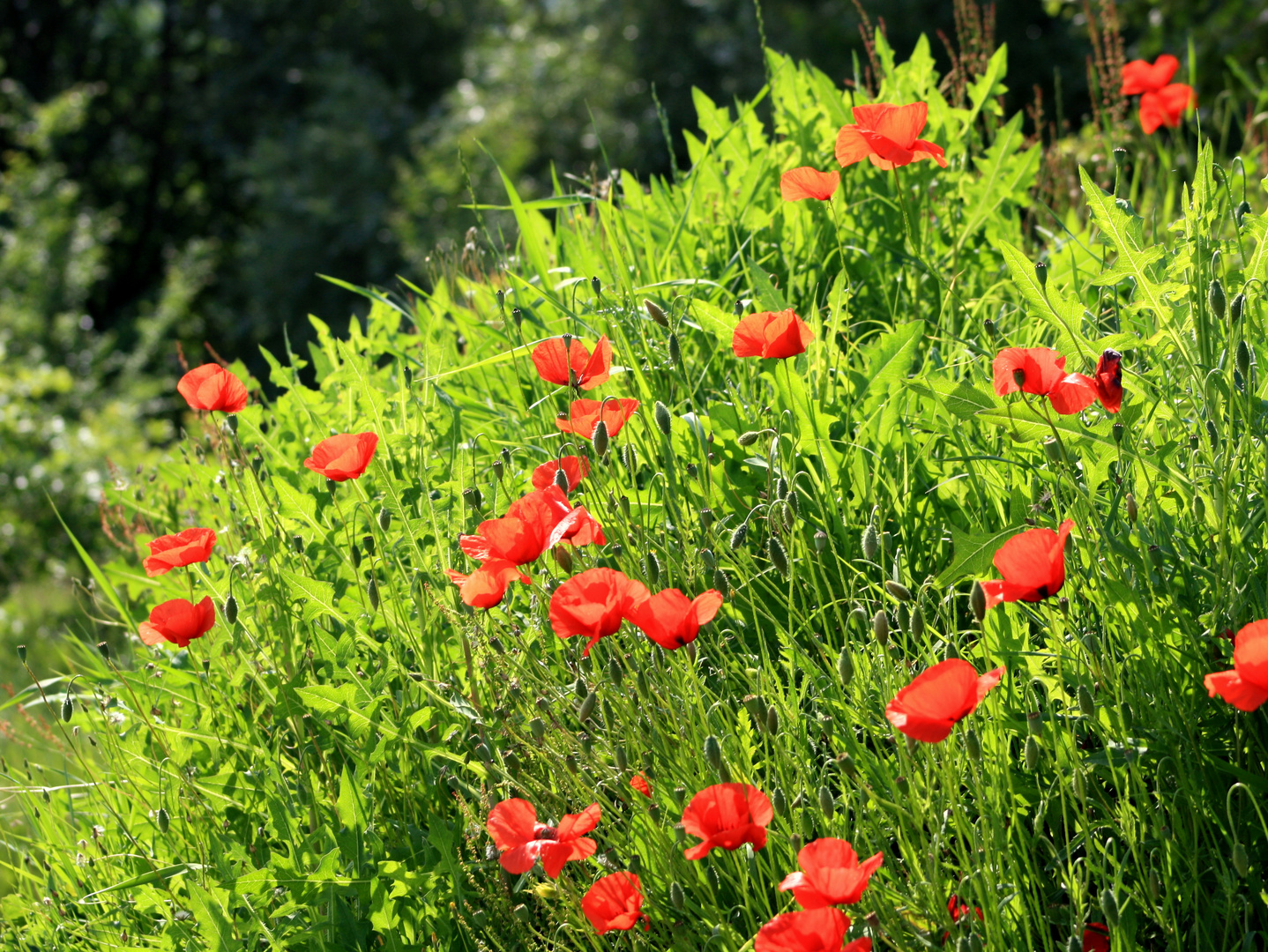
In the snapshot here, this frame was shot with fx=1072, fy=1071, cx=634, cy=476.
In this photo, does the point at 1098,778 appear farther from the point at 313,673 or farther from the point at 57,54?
the point at 57,54

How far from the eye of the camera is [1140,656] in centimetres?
135

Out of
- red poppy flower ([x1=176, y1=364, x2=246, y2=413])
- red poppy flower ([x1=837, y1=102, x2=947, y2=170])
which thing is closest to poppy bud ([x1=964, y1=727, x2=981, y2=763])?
red poppy flower ([x1=837, y1=102, x2=947, y2=170])

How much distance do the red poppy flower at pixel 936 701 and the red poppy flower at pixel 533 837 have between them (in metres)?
0.44

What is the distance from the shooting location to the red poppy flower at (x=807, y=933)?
3.44ft

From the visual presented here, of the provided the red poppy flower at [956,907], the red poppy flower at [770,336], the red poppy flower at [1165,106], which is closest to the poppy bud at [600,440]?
the red poppy flower at [770,336]

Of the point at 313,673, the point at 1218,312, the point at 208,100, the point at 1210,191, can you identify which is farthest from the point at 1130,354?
the point at 208,100

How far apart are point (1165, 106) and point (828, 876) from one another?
2789 mm

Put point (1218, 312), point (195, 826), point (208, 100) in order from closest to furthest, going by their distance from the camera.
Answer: point (1218, 312), point (195, 826), point (208, 100)

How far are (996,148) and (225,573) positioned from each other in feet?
6.30

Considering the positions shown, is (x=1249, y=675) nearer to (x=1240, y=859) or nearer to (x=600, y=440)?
(x=1240, y=859)

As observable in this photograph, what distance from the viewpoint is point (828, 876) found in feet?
3.46

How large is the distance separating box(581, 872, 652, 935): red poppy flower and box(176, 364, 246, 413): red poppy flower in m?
1.10

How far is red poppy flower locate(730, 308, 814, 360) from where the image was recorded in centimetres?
154

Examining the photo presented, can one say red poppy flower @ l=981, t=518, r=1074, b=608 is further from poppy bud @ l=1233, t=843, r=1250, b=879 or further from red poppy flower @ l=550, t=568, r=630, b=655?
red poppy flower @ l=550, t=568, r=630, b=655
